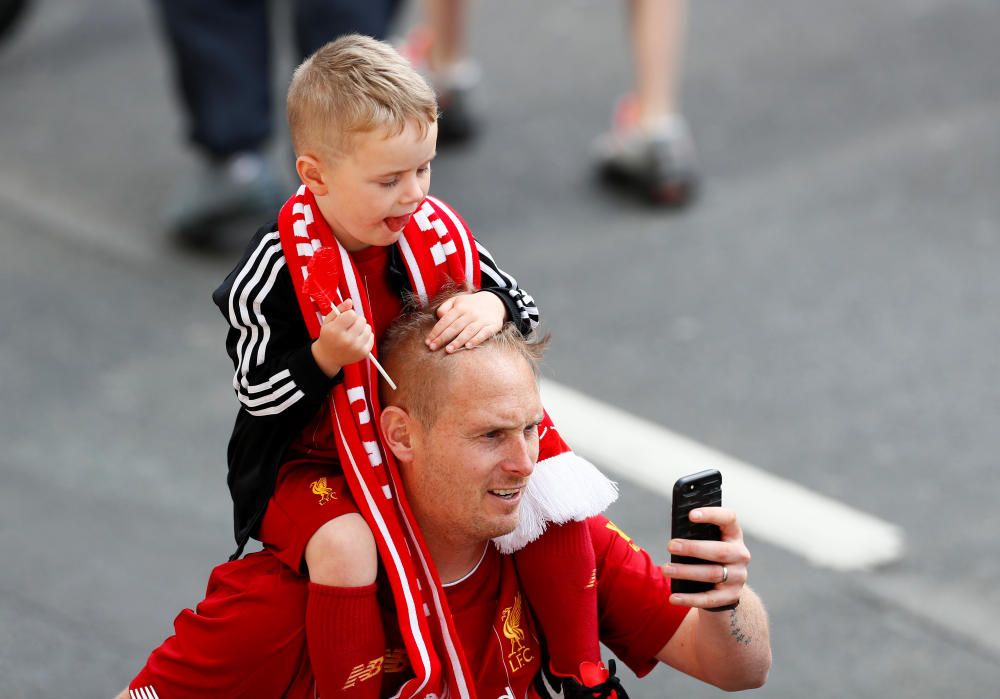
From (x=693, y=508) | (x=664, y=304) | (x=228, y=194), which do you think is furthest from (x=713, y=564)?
(x=228, y=194)

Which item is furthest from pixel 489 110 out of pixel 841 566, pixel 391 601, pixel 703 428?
pixel 391 601

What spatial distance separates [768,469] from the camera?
15.9 feet

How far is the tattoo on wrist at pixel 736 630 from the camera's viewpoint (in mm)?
2555

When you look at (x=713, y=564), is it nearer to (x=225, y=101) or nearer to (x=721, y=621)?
(x=721, y=621)

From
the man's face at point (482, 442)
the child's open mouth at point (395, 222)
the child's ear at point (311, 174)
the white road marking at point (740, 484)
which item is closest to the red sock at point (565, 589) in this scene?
the man's face at point (482, 442)

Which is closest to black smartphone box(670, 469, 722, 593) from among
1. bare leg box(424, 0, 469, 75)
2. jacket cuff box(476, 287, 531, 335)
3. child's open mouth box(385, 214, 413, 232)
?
jacket cuff box(476, 287, 531, 335)

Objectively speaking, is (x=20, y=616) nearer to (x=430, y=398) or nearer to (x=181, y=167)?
(x=430, y=398)

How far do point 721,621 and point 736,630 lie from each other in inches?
1.3

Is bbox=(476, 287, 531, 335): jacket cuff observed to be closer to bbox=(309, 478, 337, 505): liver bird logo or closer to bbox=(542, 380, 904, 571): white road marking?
bbox=(309, 478, 337, 505): liver bird logo

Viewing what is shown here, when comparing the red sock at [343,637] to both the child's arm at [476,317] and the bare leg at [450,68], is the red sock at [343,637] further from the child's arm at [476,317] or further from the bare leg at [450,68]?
the bare leg at [450,68]

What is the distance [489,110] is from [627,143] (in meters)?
1.05

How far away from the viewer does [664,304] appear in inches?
229

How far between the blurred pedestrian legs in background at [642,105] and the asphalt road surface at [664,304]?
0.14m

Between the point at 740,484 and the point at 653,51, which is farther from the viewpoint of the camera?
the point at 653,51
